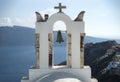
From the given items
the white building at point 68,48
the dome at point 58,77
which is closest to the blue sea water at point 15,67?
the white building at point 68,48

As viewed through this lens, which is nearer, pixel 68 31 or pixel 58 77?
pixel 58 77

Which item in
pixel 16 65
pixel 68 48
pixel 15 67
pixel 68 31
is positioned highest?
pixel 68 31

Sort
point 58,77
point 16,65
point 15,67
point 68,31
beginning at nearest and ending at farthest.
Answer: point 58,77, point 68,31, point 15,67, point 16,65

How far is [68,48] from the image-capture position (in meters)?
9.74

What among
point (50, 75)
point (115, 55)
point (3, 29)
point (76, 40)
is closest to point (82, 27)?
point (76, 40)

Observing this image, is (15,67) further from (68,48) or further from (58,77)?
(58,77)

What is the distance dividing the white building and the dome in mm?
273

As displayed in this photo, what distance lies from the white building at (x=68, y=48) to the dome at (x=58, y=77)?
27 cm

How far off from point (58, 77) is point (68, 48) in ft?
4.36

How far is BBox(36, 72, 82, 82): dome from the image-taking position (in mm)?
8584

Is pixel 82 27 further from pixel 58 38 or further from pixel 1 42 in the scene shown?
pixel 1 42

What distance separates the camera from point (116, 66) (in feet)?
122

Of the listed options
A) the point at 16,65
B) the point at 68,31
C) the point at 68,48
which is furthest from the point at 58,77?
the point at 16,65

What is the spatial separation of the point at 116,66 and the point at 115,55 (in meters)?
6.76
